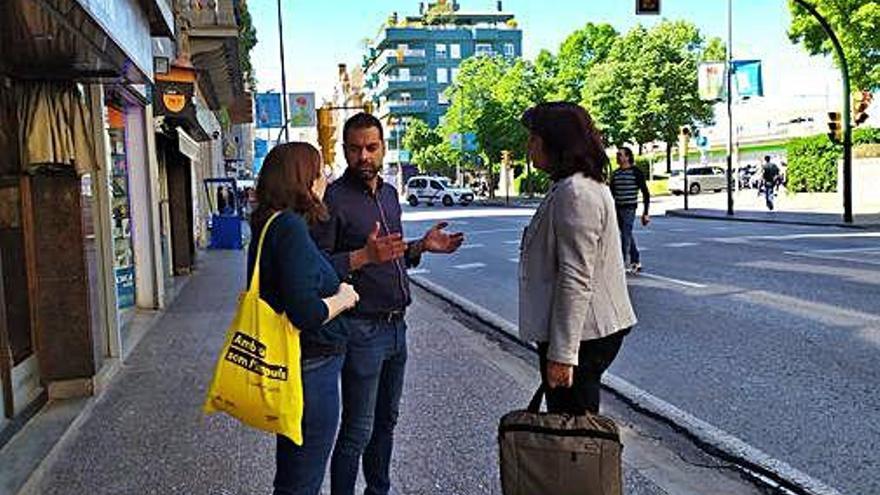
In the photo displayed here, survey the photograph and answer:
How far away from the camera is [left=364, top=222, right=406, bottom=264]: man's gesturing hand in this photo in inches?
144

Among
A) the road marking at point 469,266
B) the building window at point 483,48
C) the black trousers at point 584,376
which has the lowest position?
the road marking at point 469,266

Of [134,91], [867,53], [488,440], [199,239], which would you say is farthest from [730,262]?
[867,53]

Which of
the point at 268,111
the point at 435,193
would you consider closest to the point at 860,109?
the point at 268,111

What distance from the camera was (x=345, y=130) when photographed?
3924mm

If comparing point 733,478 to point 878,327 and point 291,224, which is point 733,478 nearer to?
point 291,224

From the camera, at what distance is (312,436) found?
342 centimetres

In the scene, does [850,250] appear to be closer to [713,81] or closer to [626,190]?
[626,190]

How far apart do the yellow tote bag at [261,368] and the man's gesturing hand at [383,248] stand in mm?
534

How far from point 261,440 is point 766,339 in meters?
5.01

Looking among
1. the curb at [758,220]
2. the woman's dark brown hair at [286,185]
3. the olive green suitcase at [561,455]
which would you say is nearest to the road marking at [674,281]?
the olive green suitcase at [561,455]

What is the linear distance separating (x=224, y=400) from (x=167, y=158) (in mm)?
14387

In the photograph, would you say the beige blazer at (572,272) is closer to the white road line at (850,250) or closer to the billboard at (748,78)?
the white road line at (850,250)

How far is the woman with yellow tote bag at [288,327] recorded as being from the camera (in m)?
3.17

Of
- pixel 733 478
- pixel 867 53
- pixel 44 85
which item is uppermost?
pixel 867 53
